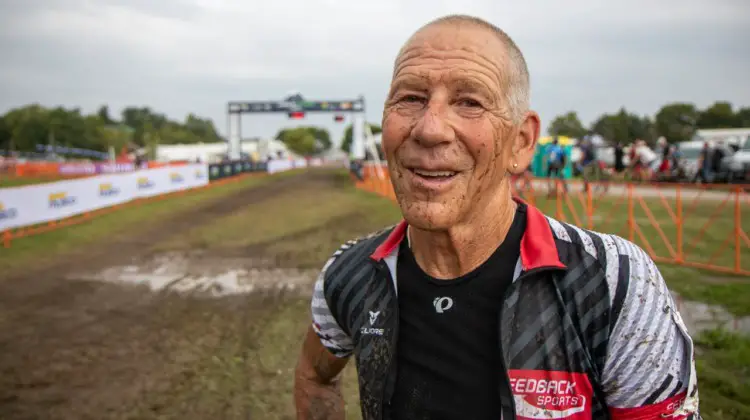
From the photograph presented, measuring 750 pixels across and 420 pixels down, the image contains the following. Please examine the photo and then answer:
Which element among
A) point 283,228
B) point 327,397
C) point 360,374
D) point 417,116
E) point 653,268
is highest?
point 417,116

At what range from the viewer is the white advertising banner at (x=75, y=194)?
1424 cm

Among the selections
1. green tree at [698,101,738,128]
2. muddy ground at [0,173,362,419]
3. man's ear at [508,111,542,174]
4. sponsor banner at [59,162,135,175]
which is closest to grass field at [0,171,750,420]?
muddy ground at [0,173,362,419]

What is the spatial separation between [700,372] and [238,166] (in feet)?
134

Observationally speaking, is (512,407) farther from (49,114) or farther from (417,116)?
(49,114)

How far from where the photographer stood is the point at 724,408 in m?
4.81

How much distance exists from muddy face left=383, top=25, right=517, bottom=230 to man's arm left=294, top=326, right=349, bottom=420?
777 mm

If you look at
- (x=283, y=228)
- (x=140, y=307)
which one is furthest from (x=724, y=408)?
(x=283, y=228)

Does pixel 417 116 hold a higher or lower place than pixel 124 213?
higher

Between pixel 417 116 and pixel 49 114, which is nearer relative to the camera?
pixel 417 116

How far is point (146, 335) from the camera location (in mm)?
6914

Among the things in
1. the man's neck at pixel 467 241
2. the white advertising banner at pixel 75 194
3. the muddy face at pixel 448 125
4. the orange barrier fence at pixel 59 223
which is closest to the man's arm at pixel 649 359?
the man's neck at pixel 467 241

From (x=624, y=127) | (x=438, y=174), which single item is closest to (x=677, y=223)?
(x=438, y=174)

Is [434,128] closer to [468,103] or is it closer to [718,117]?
[468,103]

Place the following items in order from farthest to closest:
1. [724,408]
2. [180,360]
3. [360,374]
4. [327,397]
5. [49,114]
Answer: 1. [49,114]
2. [180,360]
3. [724,408]
4. [327,397]
5. [360,374]
